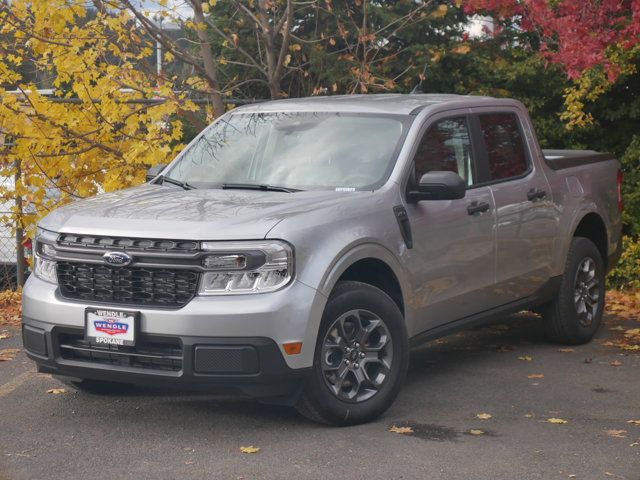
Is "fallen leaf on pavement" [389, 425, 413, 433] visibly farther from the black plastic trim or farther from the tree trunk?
the tree trunk

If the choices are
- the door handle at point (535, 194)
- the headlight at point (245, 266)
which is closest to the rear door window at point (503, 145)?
the door handle at point (535, 194)

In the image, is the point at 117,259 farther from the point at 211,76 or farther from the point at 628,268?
the point at 628,268

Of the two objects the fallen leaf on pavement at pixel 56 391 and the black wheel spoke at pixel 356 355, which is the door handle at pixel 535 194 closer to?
the black wheel spoke at pixel 356 355

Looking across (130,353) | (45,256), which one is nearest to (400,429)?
(130,353)

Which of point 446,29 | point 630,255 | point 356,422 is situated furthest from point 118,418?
point 446,29

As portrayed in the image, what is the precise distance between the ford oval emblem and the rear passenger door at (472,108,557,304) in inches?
106

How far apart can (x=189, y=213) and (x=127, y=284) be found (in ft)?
1.64

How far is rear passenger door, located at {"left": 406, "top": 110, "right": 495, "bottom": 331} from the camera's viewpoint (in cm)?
689

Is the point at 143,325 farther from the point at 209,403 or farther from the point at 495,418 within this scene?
the point at 495,418

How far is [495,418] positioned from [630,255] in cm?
751

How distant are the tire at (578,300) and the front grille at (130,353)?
12.0 feet

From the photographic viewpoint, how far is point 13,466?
564 cm

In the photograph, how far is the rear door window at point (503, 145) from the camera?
25.8 feet

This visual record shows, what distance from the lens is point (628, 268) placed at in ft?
44.4
